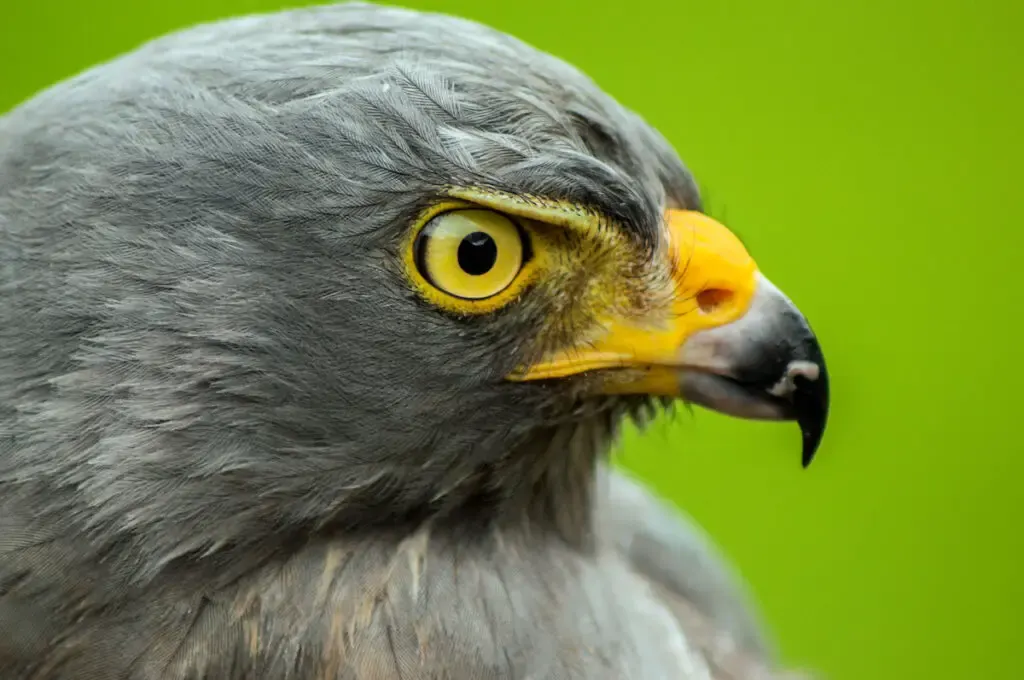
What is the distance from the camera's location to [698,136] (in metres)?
3.11

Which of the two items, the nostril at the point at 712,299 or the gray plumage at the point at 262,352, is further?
the nostril at the point at 712,299

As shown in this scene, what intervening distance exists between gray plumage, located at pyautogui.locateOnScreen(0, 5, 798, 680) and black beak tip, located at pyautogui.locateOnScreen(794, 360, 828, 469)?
10.5 inches

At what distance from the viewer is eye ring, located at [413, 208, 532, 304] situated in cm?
113

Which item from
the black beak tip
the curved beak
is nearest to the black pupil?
the curved beak

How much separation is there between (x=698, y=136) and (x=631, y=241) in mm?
1972

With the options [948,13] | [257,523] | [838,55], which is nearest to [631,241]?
[257,523]

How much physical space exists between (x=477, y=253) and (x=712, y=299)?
0.97 feet

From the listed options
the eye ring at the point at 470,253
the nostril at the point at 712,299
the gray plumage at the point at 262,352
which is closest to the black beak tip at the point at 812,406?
the nostril at the point at 712,299

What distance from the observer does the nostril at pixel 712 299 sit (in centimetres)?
125

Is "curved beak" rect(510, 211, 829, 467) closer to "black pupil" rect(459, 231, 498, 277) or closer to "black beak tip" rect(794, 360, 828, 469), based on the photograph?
"black beak tip" rect(794, 360, 828, 469)

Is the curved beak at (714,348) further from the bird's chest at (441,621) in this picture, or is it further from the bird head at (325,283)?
the bird's chest at (441,621)

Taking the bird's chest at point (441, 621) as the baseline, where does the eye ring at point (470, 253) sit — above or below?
above

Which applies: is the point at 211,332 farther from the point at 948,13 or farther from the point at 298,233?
the point at 948,13

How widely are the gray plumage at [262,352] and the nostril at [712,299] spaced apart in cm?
12
